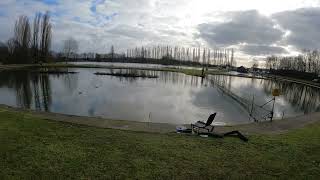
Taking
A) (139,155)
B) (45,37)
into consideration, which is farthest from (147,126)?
(45,37)

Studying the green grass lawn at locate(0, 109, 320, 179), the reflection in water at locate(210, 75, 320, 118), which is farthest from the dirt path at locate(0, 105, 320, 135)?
the reflection in water at locate(210, 75, 320, 118)

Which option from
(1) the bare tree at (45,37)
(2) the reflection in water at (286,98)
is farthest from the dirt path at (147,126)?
(1) the bare tree at (45,37)

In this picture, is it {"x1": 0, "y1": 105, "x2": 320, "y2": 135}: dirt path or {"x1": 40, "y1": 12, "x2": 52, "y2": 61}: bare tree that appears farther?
{"x1": 40, "y1": 12, "x2": 52, "y2": 61}: bare tree

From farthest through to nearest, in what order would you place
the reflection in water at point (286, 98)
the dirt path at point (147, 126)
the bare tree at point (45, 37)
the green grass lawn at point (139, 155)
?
the bare tree at point (45, 37), the reflection in water at point (286, 98), the dirt path at point (147, 126), the green grass lawn at point (139, 155)

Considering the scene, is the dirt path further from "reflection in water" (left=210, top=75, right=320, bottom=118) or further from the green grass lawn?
"reflection in water" (left=210, top=75, right=320, bottom=118)

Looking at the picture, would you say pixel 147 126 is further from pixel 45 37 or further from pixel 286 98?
pixel 45 37

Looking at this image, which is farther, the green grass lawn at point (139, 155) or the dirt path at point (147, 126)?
the dirt path at point (147, 126)

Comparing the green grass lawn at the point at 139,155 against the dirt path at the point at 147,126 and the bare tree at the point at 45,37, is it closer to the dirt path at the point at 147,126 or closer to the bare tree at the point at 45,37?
the dirt path at the point at 147,126

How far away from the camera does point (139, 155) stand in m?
8.28

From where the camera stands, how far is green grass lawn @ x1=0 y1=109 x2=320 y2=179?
6898 mm

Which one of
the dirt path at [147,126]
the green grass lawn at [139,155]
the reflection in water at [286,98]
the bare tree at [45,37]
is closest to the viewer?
the green grass lawn at [139,155]

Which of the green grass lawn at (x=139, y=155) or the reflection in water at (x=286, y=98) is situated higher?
the green grass lawn at (x=139, y=155)

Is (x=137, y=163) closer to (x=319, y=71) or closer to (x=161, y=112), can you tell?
(x=161, y=112)

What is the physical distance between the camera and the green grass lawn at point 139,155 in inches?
272
